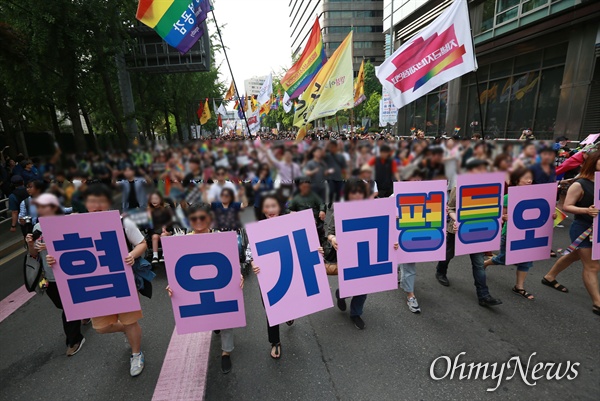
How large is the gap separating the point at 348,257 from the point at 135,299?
1.98 m

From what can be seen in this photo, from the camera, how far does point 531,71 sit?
44.7ft

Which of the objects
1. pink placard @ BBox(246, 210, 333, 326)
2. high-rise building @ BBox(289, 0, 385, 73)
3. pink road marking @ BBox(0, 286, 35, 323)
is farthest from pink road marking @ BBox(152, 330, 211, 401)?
high-rise building @ BBox(289, 0, 385, 73)

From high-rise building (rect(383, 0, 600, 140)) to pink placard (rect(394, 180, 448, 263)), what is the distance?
21.2 feet

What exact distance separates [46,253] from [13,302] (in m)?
2.47

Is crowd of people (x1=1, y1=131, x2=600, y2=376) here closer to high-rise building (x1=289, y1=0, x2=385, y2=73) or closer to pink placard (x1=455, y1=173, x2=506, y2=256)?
pink placard (x1=455, y1=173, x2=506, y2=256)

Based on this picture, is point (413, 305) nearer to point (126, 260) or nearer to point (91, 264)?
point (126, 260)

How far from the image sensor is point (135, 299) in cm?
270

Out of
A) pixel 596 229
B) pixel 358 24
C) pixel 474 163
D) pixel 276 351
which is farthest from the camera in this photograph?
pixel 358 24

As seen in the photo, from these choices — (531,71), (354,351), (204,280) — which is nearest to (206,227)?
(204,280)

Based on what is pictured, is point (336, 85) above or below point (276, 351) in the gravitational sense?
above

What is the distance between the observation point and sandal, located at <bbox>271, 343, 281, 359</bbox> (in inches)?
114

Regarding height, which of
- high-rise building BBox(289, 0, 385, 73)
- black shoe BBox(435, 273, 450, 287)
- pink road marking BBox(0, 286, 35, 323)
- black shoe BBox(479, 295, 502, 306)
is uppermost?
high-rise building BBox(289, 0, 385, 73)

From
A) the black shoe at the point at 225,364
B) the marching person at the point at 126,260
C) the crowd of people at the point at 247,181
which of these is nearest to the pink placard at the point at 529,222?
the crowd of people at the point at 247,181

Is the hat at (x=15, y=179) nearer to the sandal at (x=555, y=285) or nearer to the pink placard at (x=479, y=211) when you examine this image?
the pink placard at (x=479, y=211)
